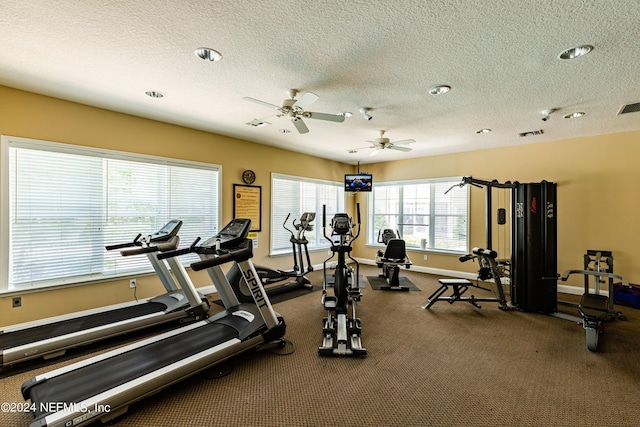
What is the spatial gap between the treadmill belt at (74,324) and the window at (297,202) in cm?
268

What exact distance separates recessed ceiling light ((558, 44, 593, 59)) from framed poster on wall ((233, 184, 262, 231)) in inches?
180

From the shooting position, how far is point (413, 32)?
2.08 meters

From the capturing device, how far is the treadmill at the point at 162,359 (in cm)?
182

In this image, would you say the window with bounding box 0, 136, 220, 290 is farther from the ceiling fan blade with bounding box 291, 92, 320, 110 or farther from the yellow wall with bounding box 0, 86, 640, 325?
the ceiling fan blade with bounding box 291, 92, 320, 110

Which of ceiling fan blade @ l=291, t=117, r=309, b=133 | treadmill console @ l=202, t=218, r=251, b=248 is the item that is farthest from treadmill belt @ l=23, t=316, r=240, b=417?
ceiling fan blade @ l=291, t=117, r=309, b=133

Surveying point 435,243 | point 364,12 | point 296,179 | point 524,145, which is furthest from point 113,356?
point 524,145

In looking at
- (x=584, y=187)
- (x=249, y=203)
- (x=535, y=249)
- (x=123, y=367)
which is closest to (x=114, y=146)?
(x=249, y=203)

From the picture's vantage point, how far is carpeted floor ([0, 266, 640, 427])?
196cm

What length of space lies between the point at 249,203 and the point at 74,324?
9.98 ft

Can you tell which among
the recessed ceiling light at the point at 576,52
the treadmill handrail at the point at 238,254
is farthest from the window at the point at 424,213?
the treadmill handrail at the point at 238,254

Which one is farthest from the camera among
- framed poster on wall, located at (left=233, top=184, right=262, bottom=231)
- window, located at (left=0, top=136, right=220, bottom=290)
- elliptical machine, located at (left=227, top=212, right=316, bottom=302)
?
framed poster on wall, located at (left=233, top=184, right=262, bottom=231)

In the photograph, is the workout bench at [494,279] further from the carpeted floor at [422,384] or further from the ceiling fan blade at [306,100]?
the ceiling fan blade at [306,100]

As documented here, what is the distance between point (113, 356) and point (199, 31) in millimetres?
2679

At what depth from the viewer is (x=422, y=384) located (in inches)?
92.2
